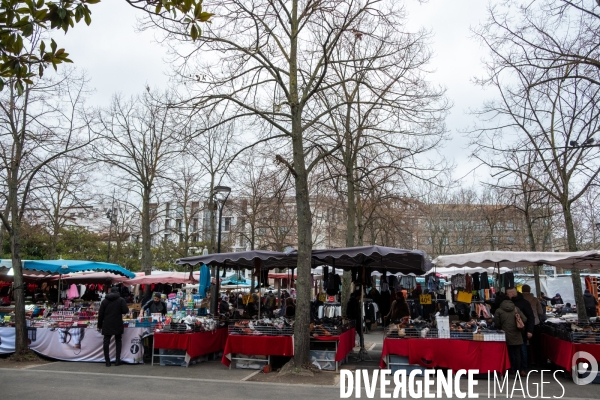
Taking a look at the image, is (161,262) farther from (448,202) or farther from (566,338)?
(566,338)

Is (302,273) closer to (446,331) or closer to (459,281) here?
(446,331)

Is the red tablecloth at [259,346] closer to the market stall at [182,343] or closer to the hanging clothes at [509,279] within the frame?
the market stall at [182,343]

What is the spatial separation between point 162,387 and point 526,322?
7713 mm

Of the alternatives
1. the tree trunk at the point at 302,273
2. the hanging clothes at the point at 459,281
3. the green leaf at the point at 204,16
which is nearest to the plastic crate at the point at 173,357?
the tree trunk at the point at 302,273

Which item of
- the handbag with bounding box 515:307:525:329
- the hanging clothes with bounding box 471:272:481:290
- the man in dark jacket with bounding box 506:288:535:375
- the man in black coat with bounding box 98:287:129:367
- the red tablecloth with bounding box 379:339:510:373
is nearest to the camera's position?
the red tablecloth with bounding box 379:339:510:373

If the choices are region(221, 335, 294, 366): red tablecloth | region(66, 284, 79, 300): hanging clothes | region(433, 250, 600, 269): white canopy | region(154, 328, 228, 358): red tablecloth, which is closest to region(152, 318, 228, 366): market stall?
region(154, 328, 228, 358): red tablecloth

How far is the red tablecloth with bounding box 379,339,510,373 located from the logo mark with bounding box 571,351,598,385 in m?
1.21

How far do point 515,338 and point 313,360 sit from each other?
172 inches

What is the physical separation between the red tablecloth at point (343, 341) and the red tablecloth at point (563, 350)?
4.58 m

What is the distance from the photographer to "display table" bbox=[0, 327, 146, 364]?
12.0 meters

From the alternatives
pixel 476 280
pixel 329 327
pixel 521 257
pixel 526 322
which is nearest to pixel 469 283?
pixel 476 280

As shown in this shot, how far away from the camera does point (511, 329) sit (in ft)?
34.0

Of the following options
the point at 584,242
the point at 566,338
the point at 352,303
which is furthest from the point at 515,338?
the point at 584,242

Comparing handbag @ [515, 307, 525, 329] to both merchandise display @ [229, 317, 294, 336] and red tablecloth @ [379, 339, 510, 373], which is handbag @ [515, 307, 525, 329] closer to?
red tablecloth @ [379, 339, 510, 373]
